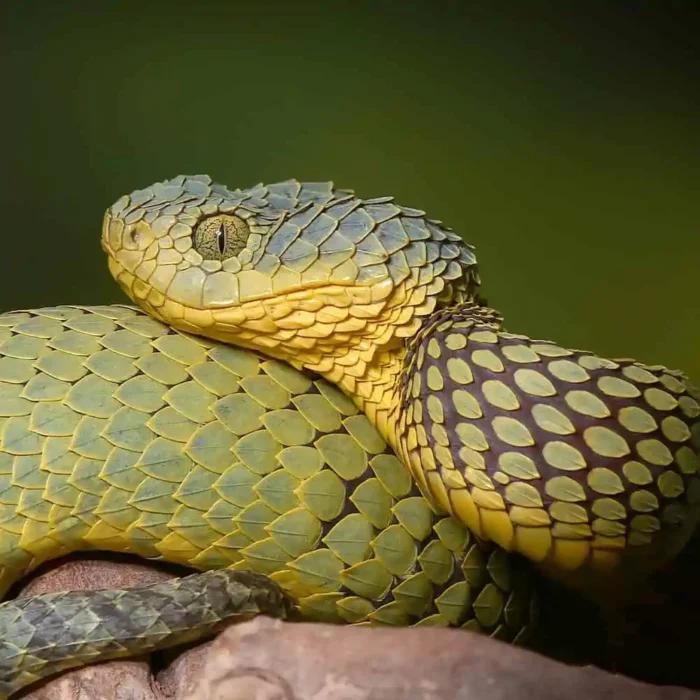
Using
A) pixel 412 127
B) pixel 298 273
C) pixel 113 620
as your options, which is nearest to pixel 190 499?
pixel 113 620

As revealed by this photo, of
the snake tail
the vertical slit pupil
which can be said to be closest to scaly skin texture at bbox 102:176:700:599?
the vertical slit pupil

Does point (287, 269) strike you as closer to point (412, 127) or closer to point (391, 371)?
point (391, 371)

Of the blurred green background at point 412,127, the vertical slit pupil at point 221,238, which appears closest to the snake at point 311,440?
the vertical slit pupil at point 221,238

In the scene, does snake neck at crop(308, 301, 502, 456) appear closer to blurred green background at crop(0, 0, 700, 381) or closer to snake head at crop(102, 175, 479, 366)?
snake head at crop(102, 175, 479, 366)

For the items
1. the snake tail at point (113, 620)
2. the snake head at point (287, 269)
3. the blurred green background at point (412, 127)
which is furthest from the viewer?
the blurred green background at point (412, 127)

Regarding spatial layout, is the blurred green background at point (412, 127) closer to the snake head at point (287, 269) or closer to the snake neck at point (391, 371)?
the snake head at point (287, 269)
